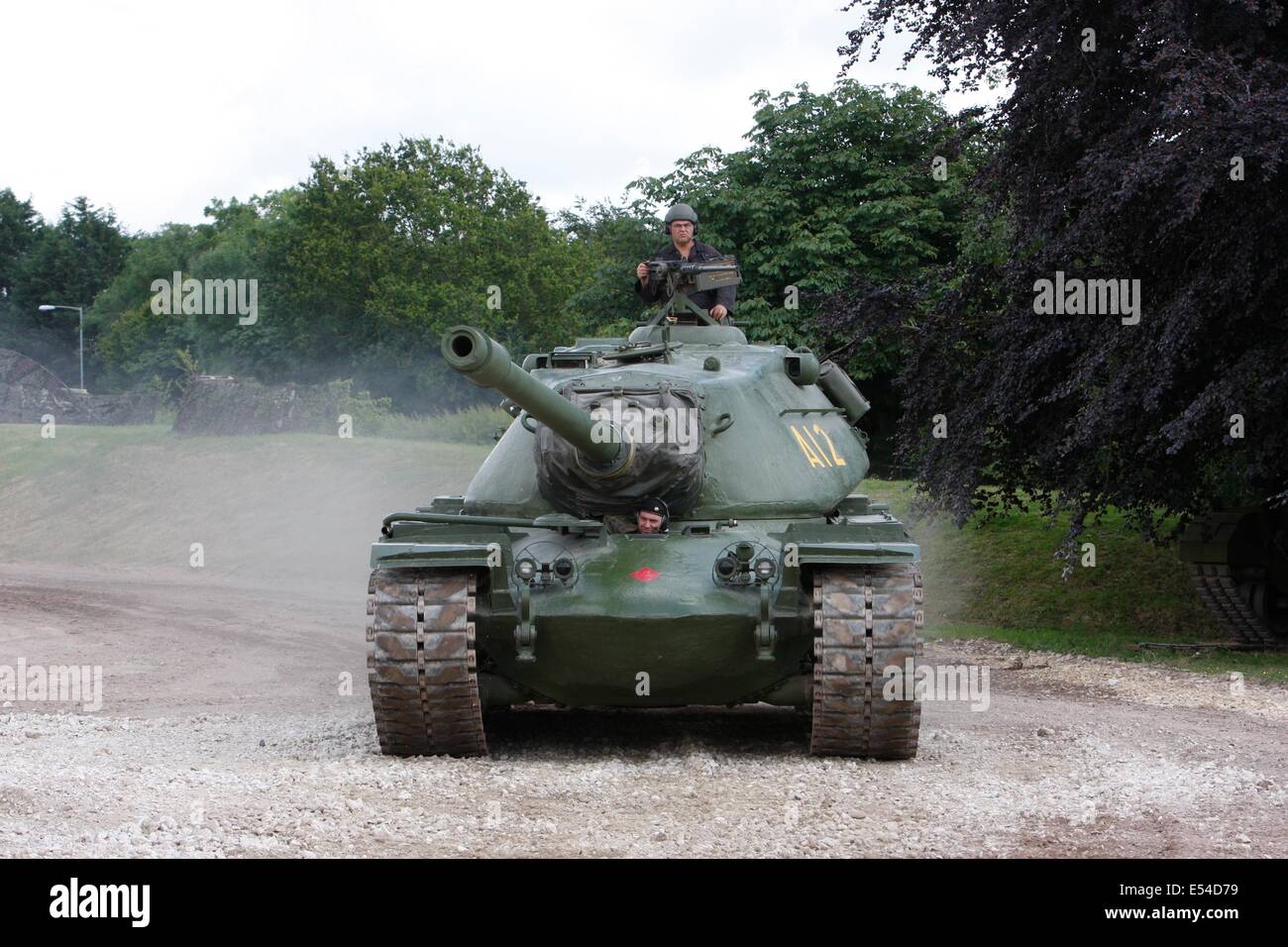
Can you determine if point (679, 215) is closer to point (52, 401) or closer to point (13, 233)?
point (52, 401)

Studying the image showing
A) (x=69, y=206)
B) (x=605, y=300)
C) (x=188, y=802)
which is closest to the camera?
(x=188, y=802)

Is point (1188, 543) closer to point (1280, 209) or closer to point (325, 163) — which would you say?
point (1280, 209)

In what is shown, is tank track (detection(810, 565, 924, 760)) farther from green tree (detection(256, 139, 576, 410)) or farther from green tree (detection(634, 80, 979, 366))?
green tree (detection(256, 139, 576, 410))

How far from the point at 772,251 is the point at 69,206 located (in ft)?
210

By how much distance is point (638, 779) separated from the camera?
30.2ft

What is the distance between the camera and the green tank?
952 cm

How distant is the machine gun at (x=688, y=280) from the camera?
12.7m

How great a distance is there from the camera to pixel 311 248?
50.6 m

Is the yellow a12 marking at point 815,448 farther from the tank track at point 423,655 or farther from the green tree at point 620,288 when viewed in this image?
the green tree at point 620,288

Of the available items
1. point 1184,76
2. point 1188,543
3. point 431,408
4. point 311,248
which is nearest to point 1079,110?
point 1184,76

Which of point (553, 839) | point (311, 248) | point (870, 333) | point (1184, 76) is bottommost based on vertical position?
point (553, 839)

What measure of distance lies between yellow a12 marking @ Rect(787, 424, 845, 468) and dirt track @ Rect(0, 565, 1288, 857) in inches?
73.6

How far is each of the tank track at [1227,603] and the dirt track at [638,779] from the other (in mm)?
3123

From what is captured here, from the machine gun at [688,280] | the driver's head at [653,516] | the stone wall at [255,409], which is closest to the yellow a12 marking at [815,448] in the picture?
the machine gun at [688,280]
